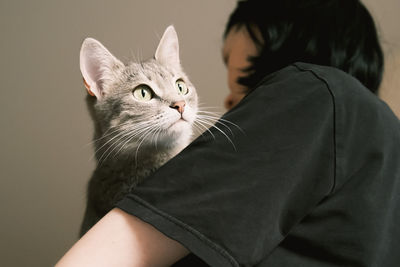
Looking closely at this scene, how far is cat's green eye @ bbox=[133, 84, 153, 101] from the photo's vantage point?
0.81 m

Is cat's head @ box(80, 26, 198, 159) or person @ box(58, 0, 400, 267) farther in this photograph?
cat's head @ box(80, 26, 198, 159)

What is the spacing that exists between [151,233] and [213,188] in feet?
0.40

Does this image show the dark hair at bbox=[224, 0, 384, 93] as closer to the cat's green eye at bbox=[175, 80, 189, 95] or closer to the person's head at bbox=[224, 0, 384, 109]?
the person's head at bbox=[224, 0, 384, 109]

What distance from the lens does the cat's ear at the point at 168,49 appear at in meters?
0.92

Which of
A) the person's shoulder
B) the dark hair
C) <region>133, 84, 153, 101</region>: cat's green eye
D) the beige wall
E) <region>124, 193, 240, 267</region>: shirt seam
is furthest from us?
the beige wall

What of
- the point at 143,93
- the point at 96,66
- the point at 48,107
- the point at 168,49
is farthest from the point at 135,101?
the point at 48,107

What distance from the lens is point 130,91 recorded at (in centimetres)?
81

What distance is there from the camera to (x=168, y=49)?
96cm

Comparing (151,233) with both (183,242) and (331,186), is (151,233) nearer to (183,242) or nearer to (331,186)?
(183,242)

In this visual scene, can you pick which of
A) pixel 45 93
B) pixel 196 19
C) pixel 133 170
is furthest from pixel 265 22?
pixel 45 93

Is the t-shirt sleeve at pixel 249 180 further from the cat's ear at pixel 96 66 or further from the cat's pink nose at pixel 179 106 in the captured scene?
the cat's ear at pixel 96 66

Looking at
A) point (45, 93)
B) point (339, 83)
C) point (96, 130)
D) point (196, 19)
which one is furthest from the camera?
point (196, 19)

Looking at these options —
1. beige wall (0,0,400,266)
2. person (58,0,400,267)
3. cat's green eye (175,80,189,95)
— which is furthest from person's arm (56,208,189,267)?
beige wall (0,0,400,266)

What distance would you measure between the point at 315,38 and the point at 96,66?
601mm
